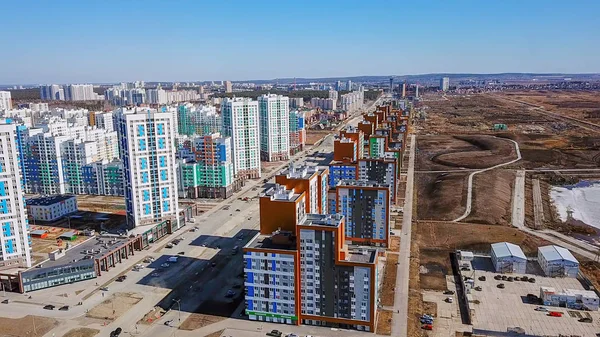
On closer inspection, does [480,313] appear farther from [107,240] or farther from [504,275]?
[107,240]

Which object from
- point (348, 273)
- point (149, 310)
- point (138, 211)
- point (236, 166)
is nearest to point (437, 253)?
point (348, 273)

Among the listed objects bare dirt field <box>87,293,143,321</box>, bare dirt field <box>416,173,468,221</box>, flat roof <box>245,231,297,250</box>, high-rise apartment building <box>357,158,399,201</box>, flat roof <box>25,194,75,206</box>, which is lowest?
bare dirt field <box>87,293,143,321</box>

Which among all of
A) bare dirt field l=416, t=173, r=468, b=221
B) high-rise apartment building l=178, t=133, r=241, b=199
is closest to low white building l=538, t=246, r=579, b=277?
bare dirt field l=416, t=173, r=468, b=221

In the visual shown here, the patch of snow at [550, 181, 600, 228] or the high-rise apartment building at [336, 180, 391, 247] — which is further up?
the high-rise apartment building at [336, 180, 391, 247]

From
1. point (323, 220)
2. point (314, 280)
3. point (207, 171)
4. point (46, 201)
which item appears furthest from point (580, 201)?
point (46, 201)

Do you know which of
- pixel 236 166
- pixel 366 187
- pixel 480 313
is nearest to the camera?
pixel 480 313

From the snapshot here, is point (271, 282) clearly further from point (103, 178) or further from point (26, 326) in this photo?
point (103, 178)

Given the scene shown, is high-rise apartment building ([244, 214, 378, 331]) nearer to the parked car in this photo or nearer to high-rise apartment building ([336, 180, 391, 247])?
the parked car
